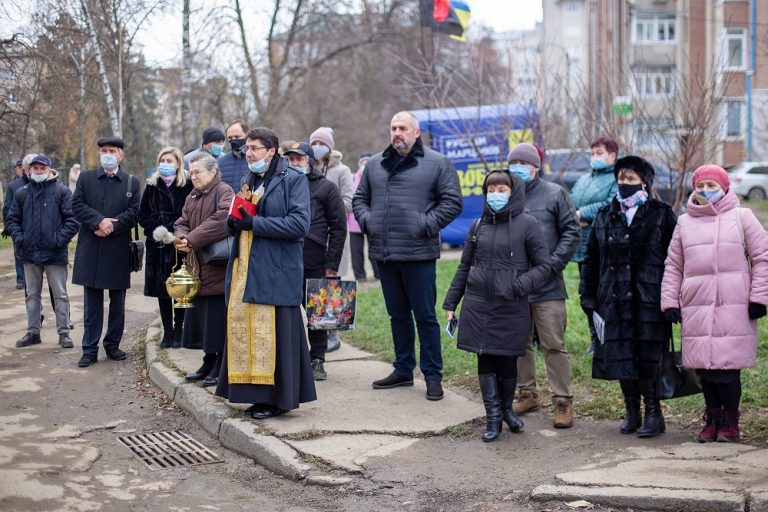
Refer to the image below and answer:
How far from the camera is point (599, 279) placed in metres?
6.86

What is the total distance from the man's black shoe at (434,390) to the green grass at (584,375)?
621 mm

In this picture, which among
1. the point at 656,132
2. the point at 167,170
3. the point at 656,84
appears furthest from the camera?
the point at 656,84

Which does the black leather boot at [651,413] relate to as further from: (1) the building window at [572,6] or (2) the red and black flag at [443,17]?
(1) the building window at [572,6]

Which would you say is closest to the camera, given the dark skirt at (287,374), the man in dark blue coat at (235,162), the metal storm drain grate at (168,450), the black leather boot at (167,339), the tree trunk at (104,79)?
the metal storm drain grate at (168,450)

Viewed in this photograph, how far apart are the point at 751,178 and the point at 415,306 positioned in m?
34.5

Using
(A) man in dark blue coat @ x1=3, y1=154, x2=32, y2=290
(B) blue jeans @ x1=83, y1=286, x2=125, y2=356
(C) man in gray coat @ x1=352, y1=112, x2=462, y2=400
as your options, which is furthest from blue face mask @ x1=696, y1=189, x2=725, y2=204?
(A) man in dark blue coat @ x1=3, y1=154, x2=32, y2=290

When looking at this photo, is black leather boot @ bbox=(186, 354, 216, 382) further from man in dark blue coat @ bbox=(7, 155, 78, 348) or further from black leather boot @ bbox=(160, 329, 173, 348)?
man in dark blue coat @ bbox=(7, 155, 78, 348)

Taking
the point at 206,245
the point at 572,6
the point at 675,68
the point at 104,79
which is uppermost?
the point at 572,6

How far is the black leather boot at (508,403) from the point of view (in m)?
6.81

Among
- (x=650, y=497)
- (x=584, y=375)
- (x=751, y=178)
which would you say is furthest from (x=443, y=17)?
(x=751, y=178)

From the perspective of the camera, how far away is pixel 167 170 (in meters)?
8.93

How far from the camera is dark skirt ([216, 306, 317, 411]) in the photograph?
6.98 meters

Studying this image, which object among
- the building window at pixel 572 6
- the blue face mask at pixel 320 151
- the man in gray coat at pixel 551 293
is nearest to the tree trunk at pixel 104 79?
the blue face mask at pixel 320 151

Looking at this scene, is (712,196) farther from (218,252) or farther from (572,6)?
(572,6)
